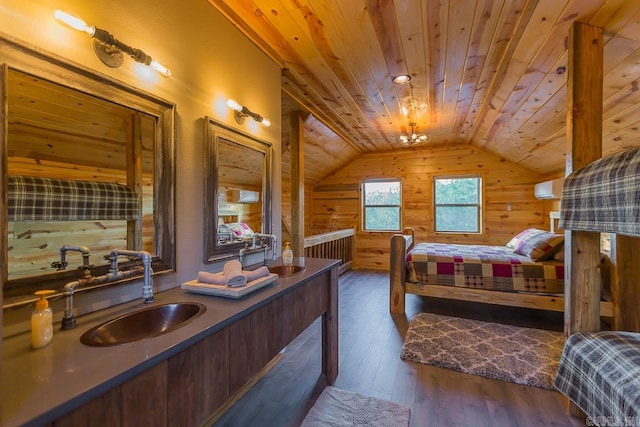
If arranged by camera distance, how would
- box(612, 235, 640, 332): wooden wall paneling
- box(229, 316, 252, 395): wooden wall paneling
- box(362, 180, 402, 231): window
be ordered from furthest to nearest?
box(362, 180, 402, 231): window → box(612, 235, 640, 332): wooden wall paneling → box(229, 316, 252, 395): wooden wall paneling

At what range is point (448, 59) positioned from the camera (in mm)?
2309

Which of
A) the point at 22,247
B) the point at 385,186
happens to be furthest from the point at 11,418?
the point at 385,186

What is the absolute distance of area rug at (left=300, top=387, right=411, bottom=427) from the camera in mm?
1612

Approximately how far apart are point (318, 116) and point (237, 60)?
5.77 feet

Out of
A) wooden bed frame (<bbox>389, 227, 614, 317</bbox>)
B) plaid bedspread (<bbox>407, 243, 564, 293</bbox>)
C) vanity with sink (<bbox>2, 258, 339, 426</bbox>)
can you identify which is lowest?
wooden bed frame (<bbox>389, 227, 614, 317</bbox>)

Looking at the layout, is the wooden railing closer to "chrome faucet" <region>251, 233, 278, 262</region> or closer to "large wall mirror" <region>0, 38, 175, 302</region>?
"chrome faucet" <region>251, 233, 278, 262</region>

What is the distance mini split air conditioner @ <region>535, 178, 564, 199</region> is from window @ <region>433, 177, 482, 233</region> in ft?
3.04

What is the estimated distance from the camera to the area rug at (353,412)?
63.4 inches

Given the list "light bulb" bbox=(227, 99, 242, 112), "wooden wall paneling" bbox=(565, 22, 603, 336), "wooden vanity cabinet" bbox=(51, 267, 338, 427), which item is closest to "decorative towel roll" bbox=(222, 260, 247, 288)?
"wooden vanity cabinet" bbox=(51, 267, 338, 427)

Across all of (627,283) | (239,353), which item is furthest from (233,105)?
(627,283)

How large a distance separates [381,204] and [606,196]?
446 cm

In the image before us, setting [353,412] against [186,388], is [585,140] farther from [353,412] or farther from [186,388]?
[186,388]

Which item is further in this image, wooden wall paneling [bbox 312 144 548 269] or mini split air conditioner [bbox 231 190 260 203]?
wooden wall paneling [bbox 312 144 548 269]

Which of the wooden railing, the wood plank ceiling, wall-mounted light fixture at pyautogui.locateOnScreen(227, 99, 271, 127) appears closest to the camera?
the wood plank ceiling
